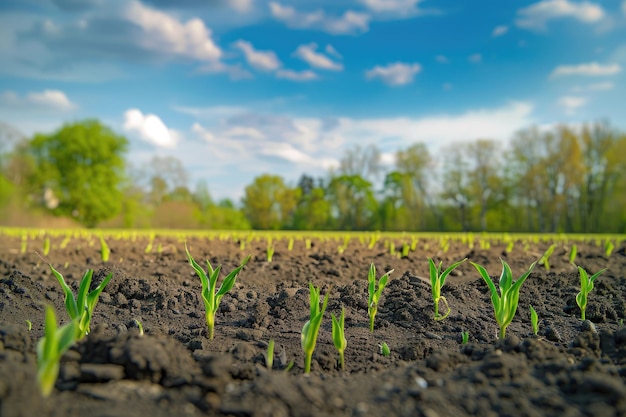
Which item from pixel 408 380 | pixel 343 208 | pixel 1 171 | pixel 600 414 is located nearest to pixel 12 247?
pixel 408 380

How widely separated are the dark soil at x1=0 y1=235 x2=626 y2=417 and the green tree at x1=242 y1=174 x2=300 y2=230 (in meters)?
40.5

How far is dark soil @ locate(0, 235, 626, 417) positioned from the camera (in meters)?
1.82

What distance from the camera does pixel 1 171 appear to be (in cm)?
3397

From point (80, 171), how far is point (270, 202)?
17.5 m

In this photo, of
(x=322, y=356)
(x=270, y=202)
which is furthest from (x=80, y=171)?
(x=322, y=356)

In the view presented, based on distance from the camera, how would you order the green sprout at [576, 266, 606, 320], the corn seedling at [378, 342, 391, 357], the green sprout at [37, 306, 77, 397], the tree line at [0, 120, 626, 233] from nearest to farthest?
the green sprout at [37, 306, 77, 397] → the corn seedling at [378, 342, 391, 357] → the green sprout at [576, 266, 606, 320] → the tree line at [0, 120, 626, 233]

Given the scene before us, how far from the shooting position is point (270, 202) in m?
46.6

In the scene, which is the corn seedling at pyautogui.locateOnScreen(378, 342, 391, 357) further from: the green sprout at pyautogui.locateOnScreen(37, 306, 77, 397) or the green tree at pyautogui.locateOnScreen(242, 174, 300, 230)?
the green tree at pyautogui.locateOnScreen(242, 174, 300, 230)

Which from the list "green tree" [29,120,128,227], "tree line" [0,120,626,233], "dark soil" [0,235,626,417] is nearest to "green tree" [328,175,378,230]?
"tree line" [0,120,626,233]

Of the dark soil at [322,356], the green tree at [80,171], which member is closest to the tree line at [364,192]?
the green tree at [80,171]

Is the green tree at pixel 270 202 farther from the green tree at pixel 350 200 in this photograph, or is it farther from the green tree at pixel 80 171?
the green tree at pixel 80 171

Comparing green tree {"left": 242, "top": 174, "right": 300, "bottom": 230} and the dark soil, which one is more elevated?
green tree {"left": 242, "top": 174, "right": 300, "bottom": 230}

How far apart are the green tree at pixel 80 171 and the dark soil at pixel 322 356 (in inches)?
1337

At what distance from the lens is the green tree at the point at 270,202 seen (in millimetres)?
45969
